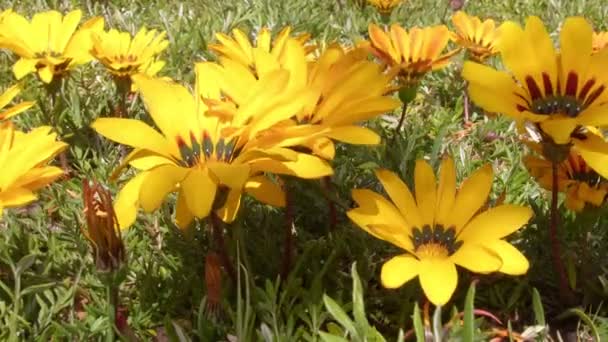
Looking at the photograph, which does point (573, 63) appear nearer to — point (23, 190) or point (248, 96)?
→ point (248, 96)

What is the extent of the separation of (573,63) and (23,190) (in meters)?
0.97

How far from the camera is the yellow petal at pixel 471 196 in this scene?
1.44 meters

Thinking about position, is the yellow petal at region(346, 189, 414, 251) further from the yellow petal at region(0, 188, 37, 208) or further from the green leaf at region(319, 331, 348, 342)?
the yellow petal at region(0, 188, 37, 208)

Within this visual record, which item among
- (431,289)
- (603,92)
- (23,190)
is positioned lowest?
(431,289)

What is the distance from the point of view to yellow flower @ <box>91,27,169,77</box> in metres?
2.19

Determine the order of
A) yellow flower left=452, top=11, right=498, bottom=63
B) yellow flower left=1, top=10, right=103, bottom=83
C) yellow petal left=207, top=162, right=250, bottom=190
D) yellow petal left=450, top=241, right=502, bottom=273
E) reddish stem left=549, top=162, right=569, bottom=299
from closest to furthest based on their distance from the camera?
yellow petal left=207, top=162, right=250, bottom=190 < yellow petal left=450, top=241, right=502, bottom=273 < reddish stem left=549, top=162, right=569, bottom=299 < yellow flower left=1, top=10, right=103, bottom=83 < yellow flower left=452, top=11, right=498, bottom=63

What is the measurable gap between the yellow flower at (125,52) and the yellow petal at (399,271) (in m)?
1.18

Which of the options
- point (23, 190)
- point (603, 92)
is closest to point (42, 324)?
point (23, 190)

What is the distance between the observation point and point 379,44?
202 centimetres

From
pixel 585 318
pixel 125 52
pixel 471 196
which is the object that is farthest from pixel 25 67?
pixel 585 318

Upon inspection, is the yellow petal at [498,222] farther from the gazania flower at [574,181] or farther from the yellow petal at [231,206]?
the yellow petal at [231,206]

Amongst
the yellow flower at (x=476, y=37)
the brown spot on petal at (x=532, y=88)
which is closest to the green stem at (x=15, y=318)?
the brown spot on petal at (x=532, y=88)

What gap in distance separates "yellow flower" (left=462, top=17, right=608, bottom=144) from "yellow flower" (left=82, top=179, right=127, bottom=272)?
2.07 feet

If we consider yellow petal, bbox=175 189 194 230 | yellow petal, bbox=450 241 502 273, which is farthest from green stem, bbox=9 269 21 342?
yellow petal, bbox=450 241 502 273
